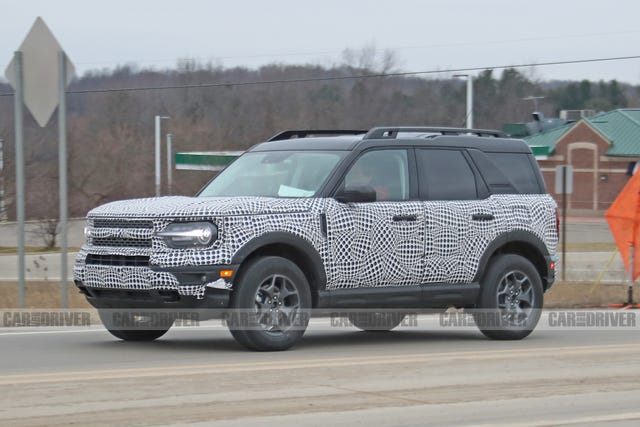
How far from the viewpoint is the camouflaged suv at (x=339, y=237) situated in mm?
9828

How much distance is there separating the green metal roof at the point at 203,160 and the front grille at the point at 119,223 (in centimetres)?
3859

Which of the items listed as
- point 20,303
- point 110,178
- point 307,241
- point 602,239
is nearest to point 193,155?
point 110,178

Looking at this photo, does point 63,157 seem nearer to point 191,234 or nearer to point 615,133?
point 191,234

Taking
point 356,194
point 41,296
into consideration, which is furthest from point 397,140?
point 41,296

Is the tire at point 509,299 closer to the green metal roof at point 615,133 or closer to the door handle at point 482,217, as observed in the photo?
the door handle at point 482,217

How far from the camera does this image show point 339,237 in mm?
10562

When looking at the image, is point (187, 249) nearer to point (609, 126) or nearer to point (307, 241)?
point (307, 241)

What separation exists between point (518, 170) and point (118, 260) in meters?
4.58

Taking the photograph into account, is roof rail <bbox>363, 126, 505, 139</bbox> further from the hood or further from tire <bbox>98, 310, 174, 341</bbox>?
tire <bbox>98, 310, 174, 341</bbox>

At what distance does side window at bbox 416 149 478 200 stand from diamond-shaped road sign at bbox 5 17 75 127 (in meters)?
4.79

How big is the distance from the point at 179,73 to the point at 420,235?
7770 cm

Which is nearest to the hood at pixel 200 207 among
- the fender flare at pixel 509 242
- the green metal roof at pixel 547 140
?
the fender flare at pixel 509 242

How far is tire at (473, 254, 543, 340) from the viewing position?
11695 mm

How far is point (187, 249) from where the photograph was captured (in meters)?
9.77
